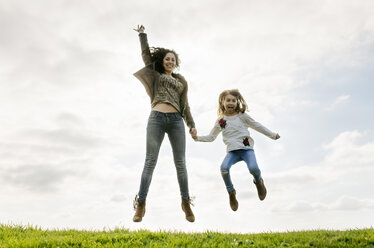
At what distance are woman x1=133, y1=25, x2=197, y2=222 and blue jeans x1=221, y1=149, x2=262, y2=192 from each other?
1.08 metres

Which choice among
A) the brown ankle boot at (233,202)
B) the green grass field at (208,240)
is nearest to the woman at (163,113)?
the green grass field at (208,240)

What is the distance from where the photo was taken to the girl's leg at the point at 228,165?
9.65 meters

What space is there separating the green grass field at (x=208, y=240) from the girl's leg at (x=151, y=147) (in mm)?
1070

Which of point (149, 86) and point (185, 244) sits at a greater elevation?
point (149, 86)

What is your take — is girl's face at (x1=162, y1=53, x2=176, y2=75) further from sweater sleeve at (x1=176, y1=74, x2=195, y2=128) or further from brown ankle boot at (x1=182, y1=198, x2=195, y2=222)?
brown ankle boot at (x1=182, y1=198, x2=195, y2=222)

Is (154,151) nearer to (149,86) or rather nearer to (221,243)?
(149,86)

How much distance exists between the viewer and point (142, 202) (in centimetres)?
862

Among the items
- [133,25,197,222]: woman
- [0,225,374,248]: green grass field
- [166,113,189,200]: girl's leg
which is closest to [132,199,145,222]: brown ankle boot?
[133,25,197,222]: woman

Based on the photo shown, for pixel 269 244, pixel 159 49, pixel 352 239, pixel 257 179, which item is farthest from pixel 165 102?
pixel 352 239

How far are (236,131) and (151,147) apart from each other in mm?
2362

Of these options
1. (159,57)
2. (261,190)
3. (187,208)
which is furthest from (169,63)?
(261,190)

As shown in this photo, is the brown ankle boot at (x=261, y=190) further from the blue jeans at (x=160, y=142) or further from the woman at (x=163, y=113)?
the blue jeans at (x=160, y=142)

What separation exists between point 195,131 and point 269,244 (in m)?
3.04

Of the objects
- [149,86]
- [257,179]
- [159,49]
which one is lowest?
[257,179]
